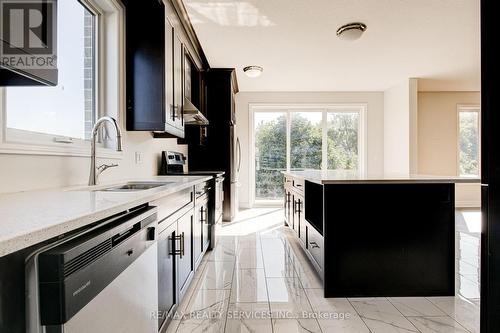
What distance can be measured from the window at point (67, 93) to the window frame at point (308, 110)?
4.44 m

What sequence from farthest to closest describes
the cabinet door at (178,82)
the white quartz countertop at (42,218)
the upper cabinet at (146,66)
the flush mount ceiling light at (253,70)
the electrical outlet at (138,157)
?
the flush mount ceiling light at (253,70), the cabinet door at (178,82), the electrical outlet at (138,157), the upper cabinet at (146,66), the white quartz countertop at (42,218)

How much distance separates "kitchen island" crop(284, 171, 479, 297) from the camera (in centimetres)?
216

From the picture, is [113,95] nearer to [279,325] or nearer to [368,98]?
[279,325]

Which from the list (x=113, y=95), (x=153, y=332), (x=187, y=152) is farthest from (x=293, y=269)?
(x=187, y=152)

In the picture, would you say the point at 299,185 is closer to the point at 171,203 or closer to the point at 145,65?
the point at 171,203

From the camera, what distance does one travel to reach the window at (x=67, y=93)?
146 centimetres

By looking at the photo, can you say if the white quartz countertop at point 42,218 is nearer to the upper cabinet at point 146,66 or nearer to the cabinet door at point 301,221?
the upper cabinet at point 146,66

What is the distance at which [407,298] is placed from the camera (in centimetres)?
215

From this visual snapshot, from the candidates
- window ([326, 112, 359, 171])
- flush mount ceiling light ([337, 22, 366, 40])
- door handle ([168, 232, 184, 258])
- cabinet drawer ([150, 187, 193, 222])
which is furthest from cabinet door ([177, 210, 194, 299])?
window ([326, 112, 359, 171])

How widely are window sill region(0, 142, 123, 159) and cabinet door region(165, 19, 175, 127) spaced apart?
563 mm

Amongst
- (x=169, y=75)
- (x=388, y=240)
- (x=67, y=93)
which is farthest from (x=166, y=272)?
(x=169, y=75)

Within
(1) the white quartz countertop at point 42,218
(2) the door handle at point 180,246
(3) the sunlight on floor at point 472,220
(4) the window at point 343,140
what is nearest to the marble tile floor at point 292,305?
(2) the door handle at point 180,246

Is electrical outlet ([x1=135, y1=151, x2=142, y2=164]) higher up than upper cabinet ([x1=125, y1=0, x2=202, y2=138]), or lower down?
lower down

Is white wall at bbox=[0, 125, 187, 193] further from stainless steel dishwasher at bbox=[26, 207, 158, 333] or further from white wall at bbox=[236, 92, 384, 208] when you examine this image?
white wall at bbox=[236, 92, 384, 208]
